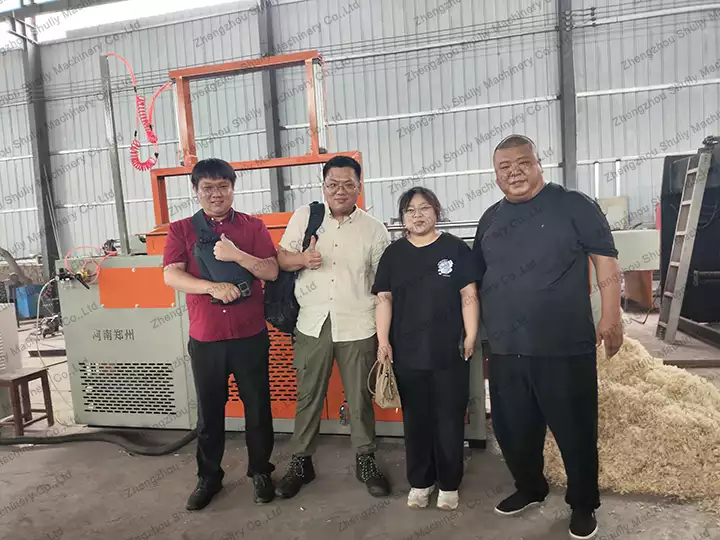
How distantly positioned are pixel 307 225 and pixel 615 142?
22.9 feet

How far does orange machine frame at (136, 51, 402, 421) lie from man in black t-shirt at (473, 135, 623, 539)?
106cm

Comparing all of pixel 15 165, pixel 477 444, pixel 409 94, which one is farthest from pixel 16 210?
pixel 477 444

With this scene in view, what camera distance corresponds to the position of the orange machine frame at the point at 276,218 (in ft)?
9.08

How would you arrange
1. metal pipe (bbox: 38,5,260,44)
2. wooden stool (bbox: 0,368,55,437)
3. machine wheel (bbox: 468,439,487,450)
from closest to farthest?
machine wheel (bbox: 468,439,487,450) < wooden stool (bbox: 0,368,55,437) < metal pipe (bbox: 38,5,260,44)

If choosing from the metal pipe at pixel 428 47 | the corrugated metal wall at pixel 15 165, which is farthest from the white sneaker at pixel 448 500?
the corrugated metal wall at pixel 15 165

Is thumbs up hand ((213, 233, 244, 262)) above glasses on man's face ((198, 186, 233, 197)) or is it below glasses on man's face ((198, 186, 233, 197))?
below

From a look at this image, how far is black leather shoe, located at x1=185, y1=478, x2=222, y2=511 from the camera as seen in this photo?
2180 mm

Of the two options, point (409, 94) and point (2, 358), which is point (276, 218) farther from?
point (409, 94)

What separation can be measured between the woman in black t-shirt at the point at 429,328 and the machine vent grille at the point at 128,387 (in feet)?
5.32

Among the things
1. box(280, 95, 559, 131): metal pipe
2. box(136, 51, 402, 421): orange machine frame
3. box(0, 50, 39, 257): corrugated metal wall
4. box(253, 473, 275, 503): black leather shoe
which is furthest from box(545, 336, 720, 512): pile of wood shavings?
box(0, 50, 39, 257): corrugated metal wall

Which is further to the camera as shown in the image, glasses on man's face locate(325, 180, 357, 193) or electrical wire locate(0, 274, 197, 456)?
electrical wire locate(0, 274, 197, 456)

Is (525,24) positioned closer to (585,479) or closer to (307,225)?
(307,225)

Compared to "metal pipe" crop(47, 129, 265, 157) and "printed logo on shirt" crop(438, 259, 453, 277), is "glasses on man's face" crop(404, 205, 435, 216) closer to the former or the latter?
"printed logo on shirt" crop(438, 259, 453, 277)

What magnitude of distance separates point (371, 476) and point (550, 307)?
3.76 feet
